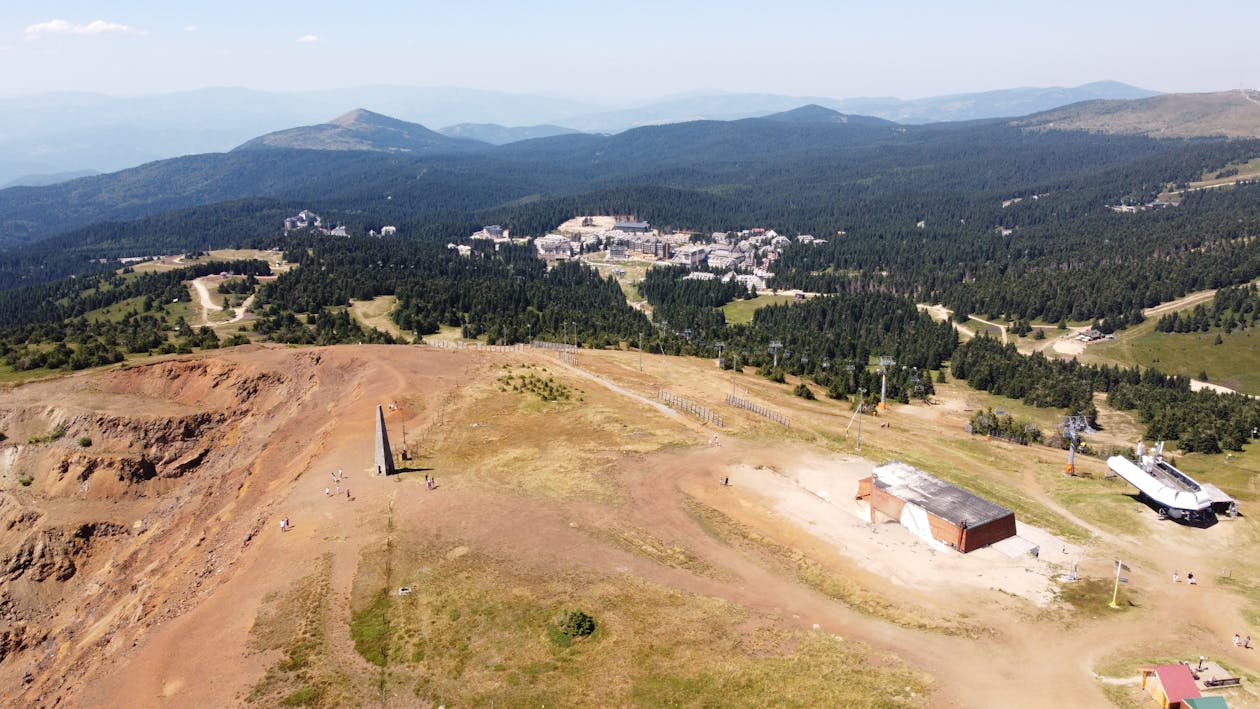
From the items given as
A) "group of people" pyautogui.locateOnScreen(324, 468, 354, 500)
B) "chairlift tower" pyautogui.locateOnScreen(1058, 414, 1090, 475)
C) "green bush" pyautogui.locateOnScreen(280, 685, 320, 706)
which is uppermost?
"green bush" pyautogui.locateOnScreen(280, 685, 320, 706)

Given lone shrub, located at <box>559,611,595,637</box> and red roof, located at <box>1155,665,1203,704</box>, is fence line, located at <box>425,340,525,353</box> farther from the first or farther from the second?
red roof, located at <box>1155,665,1203,704</box>

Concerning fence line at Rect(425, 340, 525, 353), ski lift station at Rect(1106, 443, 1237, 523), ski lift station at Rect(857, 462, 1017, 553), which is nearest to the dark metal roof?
ski lift station at Rect(857, 462, 1017, 553)

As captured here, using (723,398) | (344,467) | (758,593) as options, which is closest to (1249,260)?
(723,398)

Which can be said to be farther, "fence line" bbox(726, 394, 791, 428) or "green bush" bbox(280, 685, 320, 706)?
"fence line" bbox(726, 394, 791, 428)

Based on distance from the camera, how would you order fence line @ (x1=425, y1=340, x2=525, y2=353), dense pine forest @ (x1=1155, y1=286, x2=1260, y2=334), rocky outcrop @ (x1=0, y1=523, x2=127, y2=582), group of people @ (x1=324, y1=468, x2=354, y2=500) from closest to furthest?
group of people @ (x1=324, y1=468, x2=354, y2=500) → rocky outcrop @ (x1=0, y1=523, x2=127, y2=582) → fence line @ (x1=425, y1=340, x2=525, y2=353) → dense pine forest @ (x1=1155, y1=286, x2=1260, y2=334)

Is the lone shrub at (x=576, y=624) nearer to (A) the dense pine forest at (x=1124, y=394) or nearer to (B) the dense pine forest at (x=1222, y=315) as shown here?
(A) the dense pine forest at (x=1124, y=394)

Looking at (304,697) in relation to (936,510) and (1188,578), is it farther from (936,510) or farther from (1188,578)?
(1188,578)

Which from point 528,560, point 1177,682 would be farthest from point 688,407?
point 1177,682
